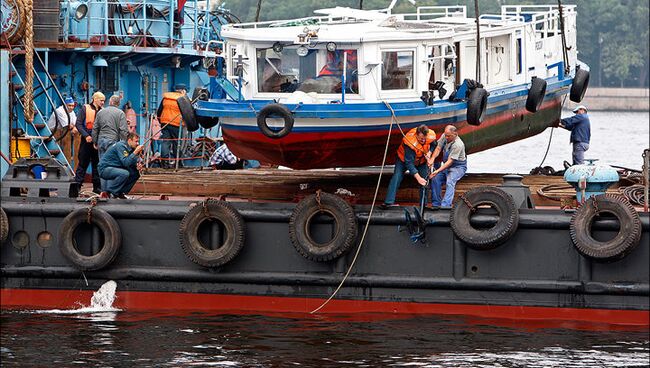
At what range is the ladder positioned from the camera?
72.7 feet

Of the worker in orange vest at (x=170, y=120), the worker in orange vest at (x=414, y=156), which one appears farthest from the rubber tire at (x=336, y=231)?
the worker in orange vest at (x=170, y=120)

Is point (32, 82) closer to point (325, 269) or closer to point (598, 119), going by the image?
point (325, 269)

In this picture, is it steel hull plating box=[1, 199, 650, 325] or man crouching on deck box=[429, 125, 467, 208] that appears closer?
steel hull plating box=[1, 199, 650, 325]

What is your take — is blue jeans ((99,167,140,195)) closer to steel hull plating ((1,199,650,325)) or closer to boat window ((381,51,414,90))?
steel hull plating ((1,199,650,325))

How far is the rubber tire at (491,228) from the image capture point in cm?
1799

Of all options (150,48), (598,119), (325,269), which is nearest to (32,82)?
(150,48)

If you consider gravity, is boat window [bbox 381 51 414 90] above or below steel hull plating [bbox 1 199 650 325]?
above

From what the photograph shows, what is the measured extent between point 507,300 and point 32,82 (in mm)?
7892

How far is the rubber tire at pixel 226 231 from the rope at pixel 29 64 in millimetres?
4060

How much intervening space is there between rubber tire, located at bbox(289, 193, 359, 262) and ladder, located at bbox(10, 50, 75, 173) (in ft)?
15.6

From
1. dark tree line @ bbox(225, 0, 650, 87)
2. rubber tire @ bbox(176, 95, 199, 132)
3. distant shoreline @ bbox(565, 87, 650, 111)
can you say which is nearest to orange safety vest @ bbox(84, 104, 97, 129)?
rubber tire @ bbox(176, 95, 199, 132)

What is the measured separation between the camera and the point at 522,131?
23.2m

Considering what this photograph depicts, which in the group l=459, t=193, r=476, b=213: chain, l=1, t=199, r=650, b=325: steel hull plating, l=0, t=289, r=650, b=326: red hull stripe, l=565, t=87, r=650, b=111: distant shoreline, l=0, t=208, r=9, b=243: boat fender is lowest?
l=0, t=289, r=650, b=326: red hull stripe

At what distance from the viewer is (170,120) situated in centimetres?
2511
